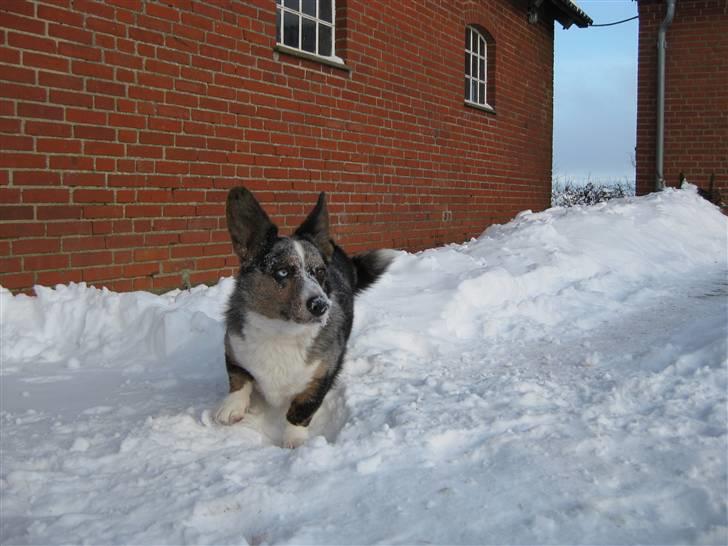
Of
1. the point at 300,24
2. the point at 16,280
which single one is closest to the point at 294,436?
the point at 16,280

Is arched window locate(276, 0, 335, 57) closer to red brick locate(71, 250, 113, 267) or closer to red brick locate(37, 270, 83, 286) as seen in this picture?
red brick locate(71, 250, 113, 267)

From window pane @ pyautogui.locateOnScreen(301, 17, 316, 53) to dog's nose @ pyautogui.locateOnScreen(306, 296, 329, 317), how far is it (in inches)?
194

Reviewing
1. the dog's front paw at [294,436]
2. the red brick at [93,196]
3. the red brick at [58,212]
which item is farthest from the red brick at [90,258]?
the dog's front paw at [294,436]

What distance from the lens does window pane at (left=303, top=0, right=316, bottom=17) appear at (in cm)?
712

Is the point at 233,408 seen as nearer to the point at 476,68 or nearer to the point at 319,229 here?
the point at 319,229

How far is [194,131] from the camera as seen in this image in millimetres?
5648

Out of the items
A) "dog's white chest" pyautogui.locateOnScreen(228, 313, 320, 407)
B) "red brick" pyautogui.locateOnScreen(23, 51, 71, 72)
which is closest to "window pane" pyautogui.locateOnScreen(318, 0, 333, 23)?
"red brick" pyautogui.locateOnScreen(23, 51, 71, 72)

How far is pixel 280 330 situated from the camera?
10.4ft

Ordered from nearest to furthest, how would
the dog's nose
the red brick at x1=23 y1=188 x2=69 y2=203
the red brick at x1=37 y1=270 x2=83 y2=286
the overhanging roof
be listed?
the dog's nose
the red brick at x1=23 y1=188 x2=69 y2=203
the red brick at x1=37 y1=270 x2=83 y2=286
the overhanging roof

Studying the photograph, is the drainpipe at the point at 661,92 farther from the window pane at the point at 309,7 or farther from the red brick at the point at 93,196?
the red brick at the point at 93,196

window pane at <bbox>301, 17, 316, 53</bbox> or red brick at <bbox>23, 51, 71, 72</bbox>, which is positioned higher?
window pane at <bbox>301, 17, 316, 53</bbox>

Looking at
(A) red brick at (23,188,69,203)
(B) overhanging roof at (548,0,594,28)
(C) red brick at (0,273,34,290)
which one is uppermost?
(B) overhanging roof at (548,0,594,28)

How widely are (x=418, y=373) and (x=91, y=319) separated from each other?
224 cm

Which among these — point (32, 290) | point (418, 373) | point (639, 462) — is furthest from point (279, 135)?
point (639, 462)
